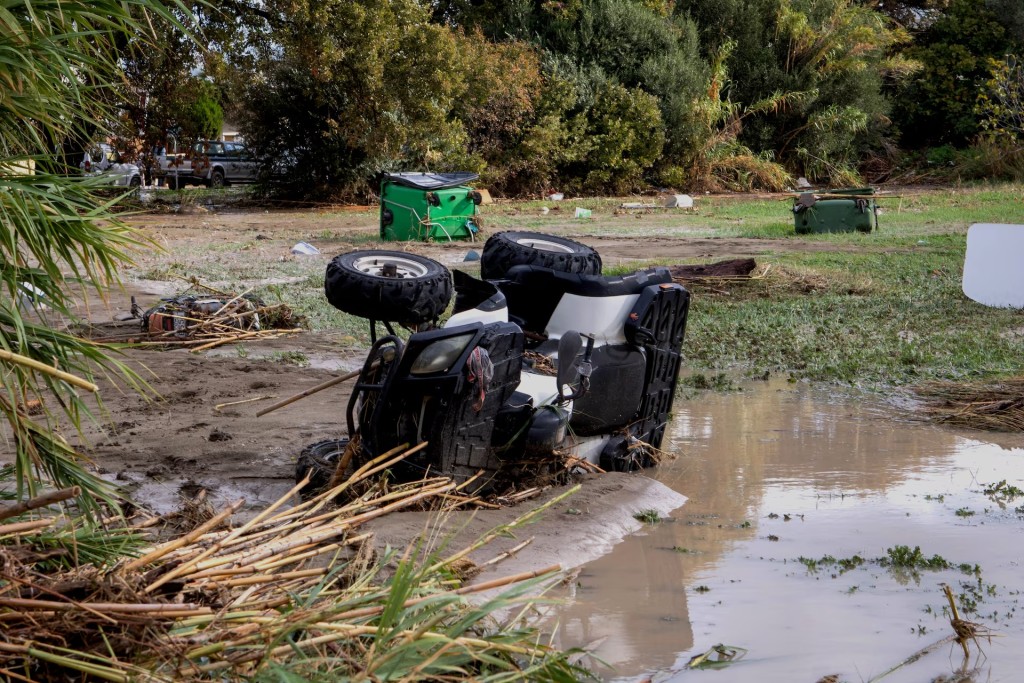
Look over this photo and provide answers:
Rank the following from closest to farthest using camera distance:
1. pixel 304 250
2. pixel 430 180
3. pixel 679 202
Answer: pixel 304 250
pixel 430 180
pixel 679 202

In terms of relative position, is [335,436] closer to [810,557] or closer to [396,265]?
[396,265]

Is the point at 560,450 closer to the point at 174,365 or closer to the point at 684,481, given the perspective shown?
the point at 684,481

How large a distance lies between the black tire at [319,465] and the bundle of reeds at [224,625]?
74.5 inches

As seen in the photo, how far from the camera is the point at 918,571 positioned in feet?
16.2

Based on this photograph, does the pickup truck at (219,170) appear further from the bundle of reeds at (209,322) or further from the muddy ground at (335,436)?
the bundle of reeds at (209,322)

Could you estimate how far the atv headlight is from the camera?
198 inches

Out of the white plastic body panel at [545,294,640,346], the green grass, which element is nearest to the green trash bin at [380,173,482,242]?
the green grass

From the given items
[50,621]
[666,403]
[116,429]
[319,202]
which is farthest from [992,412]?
[319,202]

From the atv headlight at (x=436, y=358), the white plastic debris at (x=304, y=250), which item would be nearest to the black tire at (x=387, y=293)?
the atv headlight at (x=436, y=358)

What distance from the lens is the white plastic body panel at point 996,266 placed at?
1143cm

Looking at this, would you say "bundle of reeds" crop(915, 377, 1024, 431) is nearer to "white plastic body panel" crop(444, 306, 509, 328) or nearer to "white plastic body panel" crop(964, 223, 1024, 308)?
"white plastic body panel" crop(964, 223, 1024, 308)

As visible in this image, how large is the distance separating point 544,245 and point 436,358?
2059 mm

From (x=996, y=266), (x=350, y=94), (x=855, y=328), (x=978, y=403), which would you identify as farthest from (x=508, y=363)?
(x=350, y=94)

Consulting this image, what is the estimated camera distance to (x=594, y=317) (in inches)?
239
